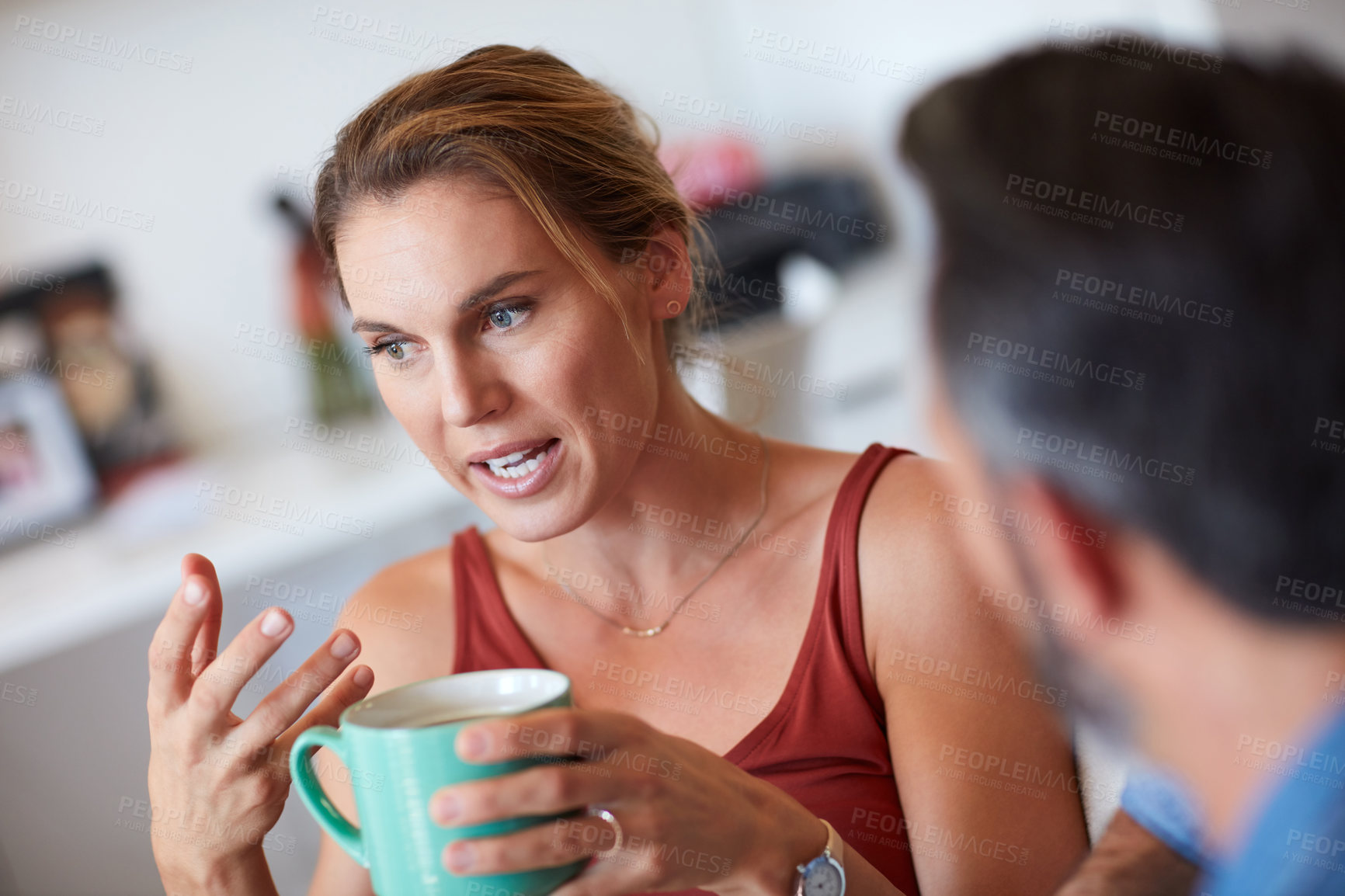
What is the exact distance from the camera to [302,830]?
1.80 meters

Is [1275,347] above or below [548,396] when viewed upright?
above

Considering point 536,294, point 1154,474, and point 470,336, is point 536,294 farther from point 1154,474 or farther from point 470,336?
point 1154,474

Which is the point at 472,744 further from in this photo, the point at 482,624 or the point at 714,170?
the point at 714,170

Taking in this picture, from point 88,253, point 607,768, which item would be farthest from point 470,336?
point 88,253

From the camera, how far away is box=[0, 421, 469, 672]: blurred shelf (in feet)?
5.59

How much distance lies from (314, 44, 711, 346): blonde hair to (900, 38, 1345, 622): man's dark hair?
0.59 meters

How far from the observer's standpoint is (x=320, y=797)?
648 mm

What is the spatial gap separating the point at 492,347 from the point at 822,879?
51cm

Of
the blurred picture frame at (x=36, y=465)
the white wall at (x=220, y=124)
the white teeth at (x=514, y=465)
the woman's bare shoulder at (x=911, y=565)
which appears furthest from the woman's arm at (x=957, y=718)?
the blurred picture frame at (x=36, y=465)

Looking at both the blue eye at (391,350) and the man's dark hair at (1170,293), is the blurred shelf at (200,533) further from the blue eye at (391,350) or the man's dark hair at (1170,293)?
the man's dark hair at (1170,293)

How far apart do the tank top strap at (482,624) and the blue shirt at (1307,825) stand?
753 mm

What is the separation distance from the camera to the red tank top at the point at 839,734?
952 millimetres

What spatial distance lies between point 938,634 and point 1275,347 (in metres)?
0.62

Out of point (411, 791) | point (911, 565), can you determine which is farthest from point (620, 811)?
point (911, 565)
